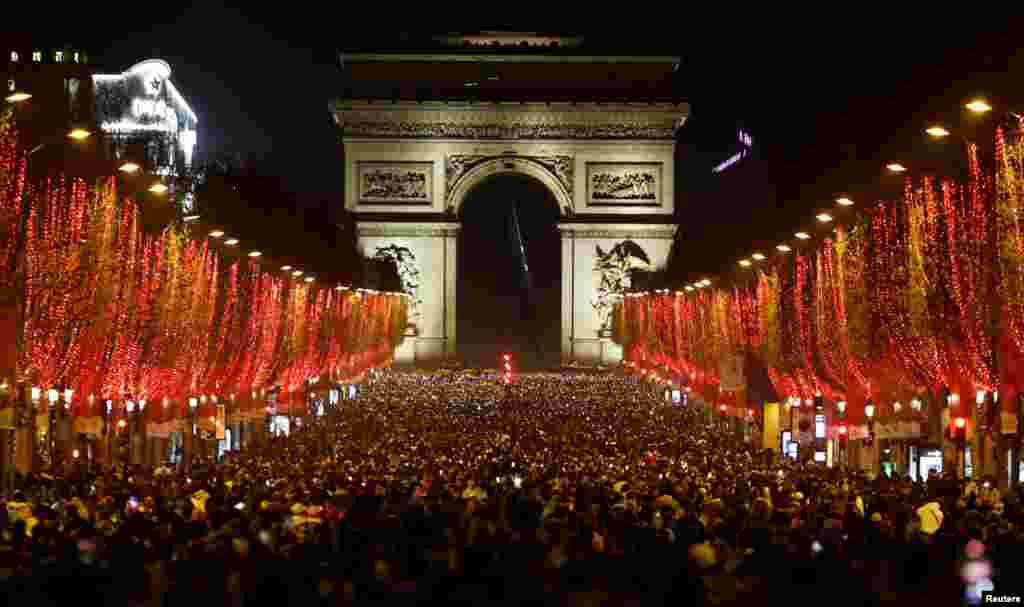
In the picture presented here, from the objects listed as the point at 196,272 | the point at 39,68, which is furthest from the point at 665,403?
the point at 39,68

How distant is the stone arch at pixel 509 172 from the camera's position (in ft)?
418

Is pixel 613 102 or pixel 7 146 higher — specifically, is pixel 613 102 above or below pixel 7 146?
above

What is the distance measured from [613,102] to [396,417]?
6394cm

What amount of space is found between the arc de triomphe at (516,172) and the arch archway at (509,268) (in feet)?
29.5

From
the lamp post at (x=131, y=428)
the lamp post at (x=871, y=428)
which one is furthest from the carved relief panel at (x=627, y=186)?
the lamp post at (x=131, y=428)

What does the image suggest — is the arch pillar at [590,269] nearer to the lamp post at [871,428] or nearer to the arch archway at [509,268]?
the arch archway at [509,268]

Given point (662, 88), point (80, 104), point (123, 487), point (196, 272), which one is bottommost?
point (123, 487)

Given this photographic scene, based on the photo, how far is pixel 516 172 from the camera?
129625mm

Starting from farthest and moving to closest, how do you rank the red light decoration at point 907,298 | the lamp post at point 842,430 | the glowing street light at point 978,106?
the lamp post at point 842,430, the red light decoration at point 907,298, the glowing street light at point 978,106

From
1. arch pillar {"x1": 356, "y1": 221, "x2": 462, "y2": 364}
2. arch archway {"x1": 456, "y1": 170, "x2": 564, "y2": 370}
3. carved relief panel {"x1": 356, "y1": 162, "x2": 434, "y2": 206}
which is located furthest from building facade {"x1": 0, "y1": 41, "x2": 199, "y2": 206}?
arch archway {"x1": 456, "y1": 170, "x2": 564, "y2": 370}

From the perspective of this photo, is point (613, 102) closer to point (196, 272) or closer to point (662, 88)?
point (662, 88)

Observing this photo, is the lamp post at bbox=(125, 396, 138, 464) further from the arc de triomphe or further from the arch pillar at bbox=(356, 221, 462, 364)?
the arch pillar at bbox=(356, 221, 462, 364)

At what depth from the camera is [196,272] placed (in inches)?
2051

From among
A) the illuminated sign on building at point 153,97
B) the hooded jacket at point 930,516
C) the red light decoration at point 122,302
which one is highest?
the illuminated sign on building at point 153,97
